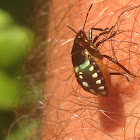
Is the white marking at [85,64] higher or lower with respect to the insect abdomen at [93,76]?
higher

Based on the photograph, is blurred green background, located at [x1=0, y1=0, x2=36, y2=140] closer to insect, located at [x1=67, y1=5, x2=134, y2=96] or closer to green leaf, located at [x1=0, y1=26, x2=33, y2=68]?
green leaf, located at [x1=0, y1=26, x2=33, y2=68]

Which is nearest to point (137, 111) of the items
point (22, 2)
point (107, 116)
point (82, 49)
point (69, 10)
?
point (107, 116)

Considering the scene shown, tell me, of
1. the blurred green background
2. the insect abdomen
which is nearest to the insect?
the insect abdomen

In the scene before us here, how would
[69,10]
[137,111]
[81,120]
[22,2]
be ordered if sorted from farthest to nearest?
1. [22,2]
2. [69,10]
3. [81,120]
4. [137,111]

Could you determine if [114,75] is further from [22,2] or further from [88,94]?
[22,2]

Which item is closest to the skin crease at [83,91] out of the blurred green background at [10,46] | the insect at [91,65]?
the insect at [91,65]

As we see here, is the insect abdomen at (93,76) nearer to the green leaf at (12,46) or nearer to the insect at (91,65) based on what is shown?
the insect at (91,65)
